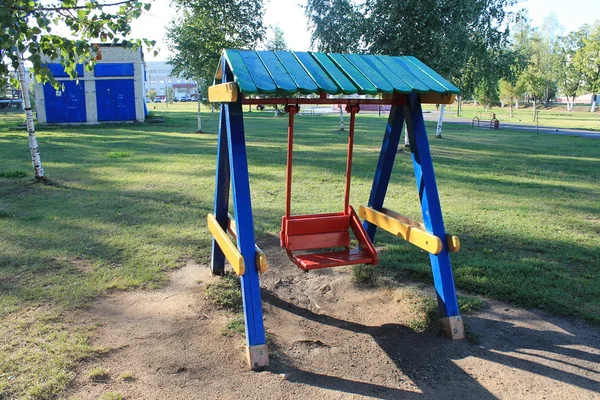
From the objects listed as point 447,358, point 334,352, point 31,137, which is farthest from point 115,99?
point 447,358

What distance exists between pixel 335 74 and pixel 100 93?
23.2 metres

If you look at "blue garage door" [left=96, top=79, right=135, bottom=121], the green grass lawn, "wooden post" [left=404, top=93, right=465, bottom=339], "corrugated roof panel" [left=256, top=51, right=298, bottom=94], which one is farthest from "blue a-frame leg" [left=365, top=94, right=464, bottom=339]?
the green grass lawn

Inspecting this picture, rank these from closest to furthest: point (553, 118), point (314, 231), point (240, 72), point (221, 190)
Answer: point (240, 72), point (314, 231), point (221, 190), point (553, 118)

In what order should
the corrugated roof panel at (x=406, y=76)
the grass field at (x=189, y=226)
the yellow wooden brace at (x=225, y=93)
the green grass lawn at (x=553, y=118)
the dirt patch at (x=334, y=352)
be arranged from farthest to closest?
the green grass lawn at (x=553, y=118)
the grass field at (x=189, y=226)
the corrugated roof panel at (x=406, y=76)
the yellow wooden brace at (x=225, y=93)
the dirt patch at (x=334, y=352)

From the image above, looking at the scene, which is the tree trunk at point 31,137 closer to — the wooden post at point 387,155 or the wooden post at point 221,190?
the wooden post at point 221,190

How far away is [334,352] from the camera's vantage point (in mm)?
3316

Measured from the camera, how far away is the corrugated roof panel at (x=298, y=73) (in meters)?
2.99

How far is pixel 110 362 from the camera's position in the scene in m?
3.06

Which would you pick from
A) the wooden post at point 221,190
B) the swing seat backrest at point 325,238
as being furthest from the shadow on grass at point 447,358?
the wooden post at point 221,190

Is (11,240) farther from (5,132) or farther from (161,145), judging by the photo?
(5,132)

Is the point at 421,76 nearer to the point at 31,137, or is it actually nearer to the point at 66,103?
the point at 31,137

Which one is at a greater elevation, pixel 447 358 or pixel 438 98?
pixel 438 98

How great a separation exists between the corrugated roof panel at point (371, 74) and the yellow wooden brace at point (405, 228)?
42.2 inches

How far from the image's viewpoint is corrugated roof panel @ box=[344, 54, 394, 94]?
10.4 feet
